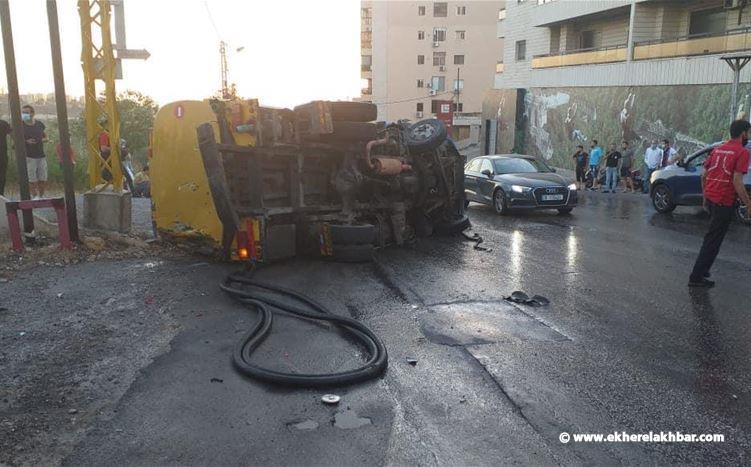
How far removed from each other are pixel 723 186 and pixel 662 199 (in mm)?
8560

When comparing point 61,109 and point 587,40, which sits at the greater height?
point 587,40

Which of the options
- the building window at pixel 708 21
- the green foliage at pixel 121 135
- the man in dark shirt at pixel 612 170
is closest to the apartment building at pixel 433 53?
the green foliage at pixel 121 135

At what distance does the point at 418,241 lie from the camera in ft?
34.1

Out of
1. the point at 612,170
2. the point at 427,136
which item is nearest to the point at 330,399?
the point at 427,136

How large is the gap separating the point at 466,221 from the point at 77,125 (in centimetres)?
2173

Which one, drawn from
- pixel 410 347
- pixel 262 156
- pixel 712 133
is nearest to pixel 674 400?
pixel 410 347

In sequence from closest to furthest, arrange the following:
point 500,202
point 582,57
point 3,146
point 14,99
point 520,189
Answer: point 14,99 → point 3,146 → point 520,189 → point 500,202 → point 582,57

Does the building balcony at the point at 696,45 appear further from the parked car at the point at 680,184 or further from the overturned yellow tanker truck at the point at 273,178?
the overturned yellow tanker truck at the point at 273,178

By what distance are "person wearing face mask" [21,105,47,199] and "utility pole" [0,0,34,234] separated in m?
2.57

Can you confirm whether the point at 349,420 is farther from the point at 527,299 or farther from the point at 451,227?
the point at 451,227

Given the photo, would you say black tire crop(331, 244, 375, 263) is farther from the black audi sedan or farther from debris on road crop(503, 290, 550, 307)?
the black audi sedan

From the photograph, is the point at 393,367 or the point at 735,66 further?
the point at 735,66

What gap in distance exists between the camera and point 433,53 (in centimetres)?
7231

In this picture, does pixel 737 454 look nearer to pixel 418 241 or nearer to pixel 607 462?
pixel 607 462
